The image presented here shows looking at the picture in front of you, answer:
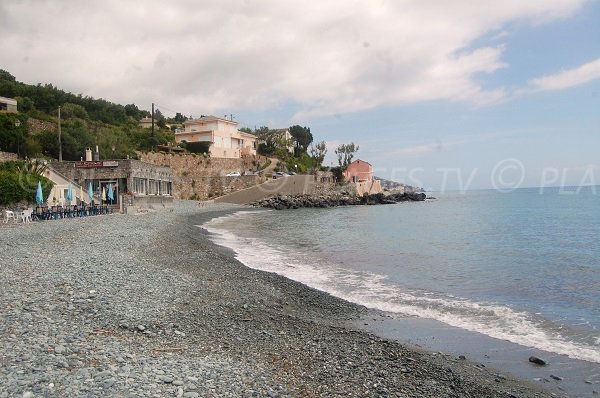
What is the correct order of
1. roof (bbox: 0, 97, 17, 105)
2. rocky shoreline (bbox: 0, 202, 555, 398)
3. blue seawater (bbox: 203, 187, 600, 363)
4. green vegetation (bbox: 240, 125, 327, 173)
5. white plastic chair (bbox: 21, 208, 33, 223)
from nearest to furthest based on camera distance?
rocky shoreline (bbox: 0, 202, 555, 398), blue seawater (bbox: 203, 187, 600, 363), white plastic chair (bbox: 21, 208, 33, 223), roof (bbox: 0, 97, 17, 105), green vegetation (bbox: 240, 125, 327, 173)

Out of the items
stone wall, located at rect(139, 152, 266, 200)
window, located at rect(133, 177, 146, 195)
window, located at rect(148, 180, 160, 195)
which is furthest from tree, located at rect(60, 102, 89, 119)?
window, located at rect(133, 177, 146, 195)

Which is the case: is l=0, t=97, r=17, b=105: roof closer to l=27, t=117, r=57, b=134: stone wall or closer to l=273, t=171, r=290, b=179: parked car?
l=27, t=117, r=57, b=134: stone wall

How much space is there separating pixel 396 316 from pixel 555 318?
13.6 ft

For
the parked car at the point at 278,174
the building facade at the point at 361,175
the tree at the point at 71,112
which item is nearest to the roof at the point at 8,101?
the tree at the point at 71,112

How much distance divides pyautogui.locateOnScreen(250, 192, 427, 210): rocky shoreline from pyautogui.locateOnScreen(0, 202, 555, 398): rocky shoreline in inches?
2221

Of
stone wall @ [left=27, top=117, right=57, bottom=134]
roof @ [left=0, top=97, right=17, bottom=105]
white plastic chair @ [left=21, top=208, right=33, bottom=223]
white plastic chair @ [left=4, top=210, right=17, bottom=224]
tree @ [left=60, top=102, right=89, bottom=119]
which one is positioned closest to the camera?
white plastic chair @ [left=4, top=210, right=17, bottom=224]

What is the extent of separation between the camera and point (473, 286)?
1595 cm

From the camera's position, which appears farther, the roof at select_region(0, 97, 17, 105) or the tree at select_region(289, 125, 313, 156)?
the tree at select_region(289, 125, 313, 156)

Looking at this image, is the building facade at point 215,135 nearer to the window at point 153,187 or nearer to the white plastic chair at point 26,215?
the window at point 153,187

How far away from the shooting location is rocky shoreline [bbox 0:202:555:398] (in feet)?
19.7

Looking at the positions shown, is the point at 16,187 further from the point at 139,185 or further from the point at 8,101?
the point at 8,101

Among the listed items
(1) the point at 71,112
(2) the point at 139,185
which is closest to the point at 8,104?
(1) the point at 71,112

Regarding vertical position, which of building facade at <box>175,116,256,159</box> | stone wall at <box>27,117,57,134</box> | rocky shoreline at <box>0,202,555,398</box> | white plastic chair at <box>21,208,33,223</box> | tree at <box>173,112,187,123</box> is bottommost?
rocky shoreline at <box>0,202,555,398</box>

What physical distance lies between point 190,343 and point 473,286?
11262mm
